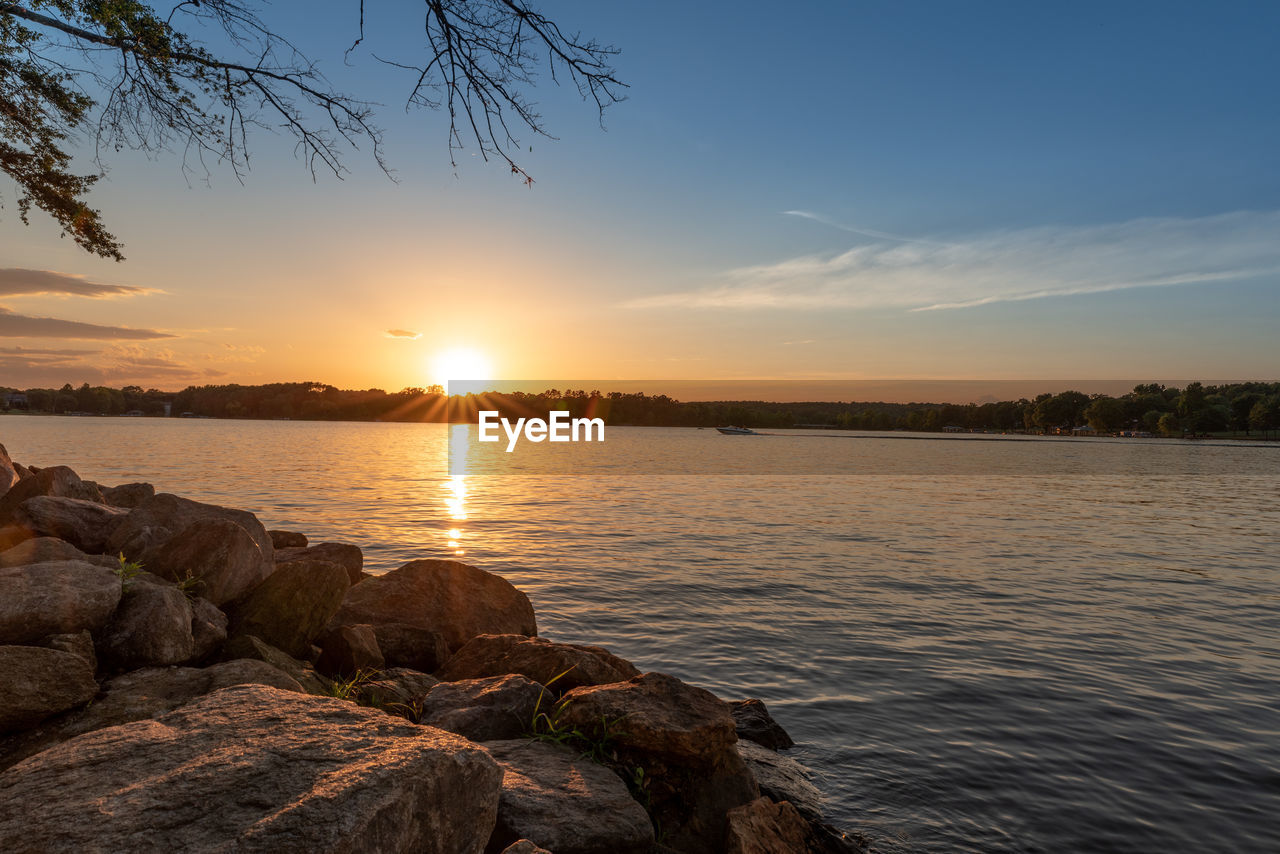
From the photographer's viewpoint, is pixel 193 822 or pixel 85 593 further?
pixel 85 593

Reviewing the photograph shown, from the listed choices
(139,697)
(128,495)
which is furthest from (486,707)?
(128,495)

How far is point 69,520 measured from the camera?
10.6m

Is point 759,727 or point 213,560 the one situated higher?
point 213,560

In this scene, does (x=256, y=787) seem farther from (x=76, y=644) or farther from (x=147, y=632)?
(x=147, y=632)

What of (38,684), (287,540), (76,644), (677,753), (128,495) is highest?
(128,495)

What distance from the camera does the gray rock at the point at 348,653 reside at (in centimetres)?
930

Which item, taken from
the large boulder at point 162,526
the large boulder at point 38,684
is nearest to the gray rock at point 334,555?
the large boulder at point 162,526

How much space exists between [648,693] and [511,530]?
77.5 ft

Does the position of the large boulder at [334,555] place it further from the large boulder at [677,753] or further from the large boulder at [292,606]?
the large boulder at [677,753]

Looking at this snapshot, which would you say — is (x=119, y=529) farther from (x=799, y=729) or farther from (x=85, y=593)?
(x=799, y=729)

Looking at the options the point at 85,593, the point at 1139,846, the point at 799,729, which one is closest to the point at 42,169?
the point at 85,593

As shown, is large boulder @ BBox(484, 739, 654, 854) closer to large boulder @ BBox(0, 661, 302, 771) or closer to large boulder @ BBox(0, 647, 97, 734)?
large boulder @ BBox(0, 661, 302, 771)

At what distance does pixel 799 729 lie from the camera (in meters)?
10.3

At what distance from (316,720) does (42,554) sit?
19.2ft
